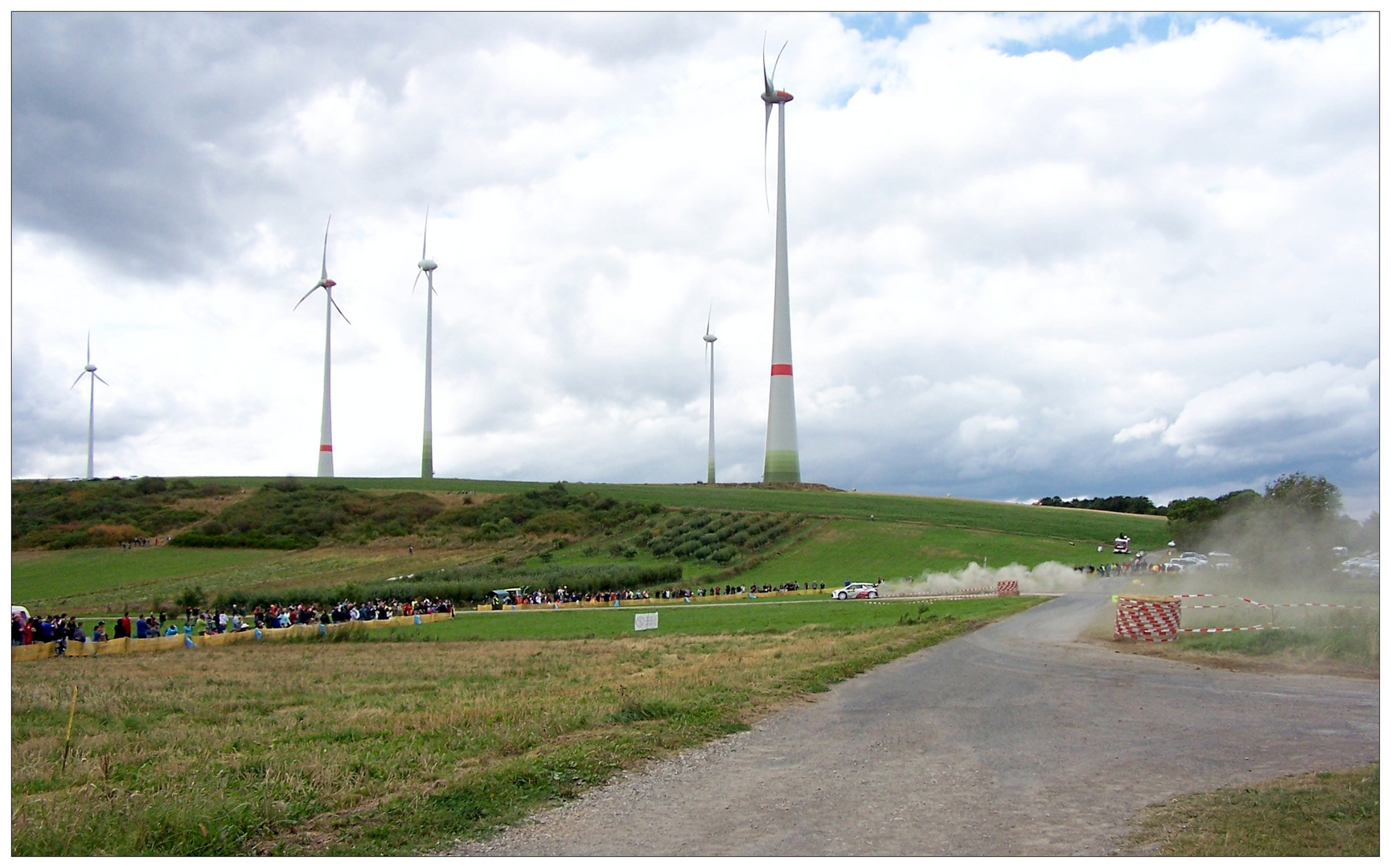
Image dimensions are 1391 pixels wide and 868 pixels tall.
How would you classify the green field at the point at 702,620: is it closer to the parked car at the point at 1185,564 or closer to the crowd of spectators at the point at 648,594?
the crowd of spectators at the point at 648,594

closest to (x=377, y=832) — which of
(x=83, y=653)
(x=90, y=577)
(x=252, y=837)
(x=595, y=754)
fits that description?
(x=252, y=837)

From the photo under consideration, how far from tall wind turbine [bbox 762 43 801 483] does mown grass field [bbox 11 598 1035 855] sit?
72.5 m

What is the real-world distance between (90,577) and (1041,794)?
94.1m

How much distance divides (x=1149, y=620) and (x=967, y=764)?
21.4 m

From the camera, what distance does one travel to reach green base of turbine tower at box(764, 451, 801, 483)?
12181cm

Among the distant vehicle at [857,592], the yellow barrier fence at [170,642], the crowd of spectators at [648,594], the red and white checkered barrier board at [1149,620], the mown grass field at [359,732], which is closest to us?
the mown grass field at [359,732]

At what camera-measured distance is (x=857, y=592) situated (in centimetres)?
6162

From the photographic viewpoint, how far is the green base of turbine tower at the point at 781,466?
122 meters

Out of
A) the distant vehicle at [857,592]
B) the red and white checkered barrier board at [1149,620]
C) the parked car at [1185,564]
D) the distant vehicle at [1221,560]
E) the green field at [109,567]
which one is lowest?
the green field at [109,567]

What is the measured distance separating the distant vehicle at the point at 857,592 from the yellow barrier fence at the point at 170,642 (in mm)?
27941

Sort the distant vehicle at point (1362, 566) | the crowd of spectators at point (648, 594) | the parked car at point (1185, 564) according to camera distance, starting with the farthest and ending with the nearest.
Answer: the crowd of spectators at point (648, 594), the parked car at point (1185, 564), the distant vehicle at point (1362, 566)

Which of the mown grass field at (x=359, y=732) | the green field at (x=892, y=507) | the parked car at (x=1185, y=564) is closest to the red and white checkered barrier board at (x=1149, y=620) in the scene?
the mown grass field at (x=359, y=732)

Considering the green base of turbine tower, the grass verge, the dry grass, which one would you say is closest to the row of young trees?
the dry grass

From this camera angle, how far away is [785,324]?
106938 mm
